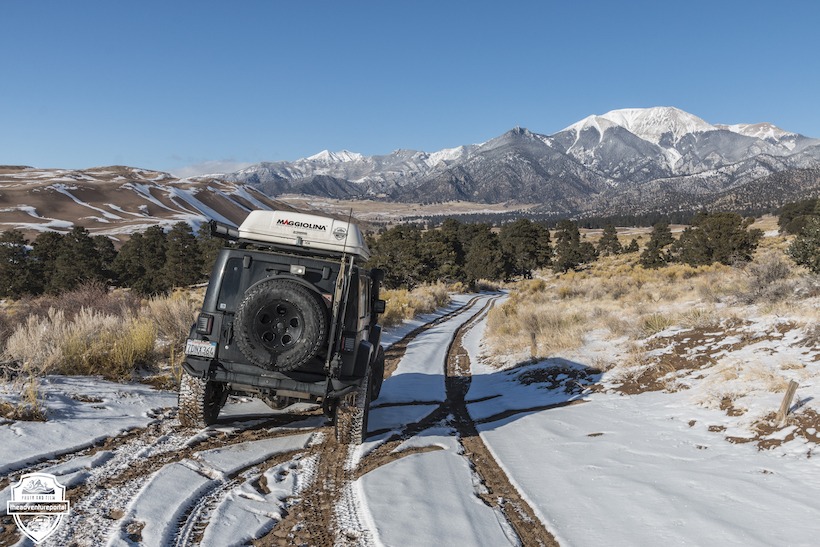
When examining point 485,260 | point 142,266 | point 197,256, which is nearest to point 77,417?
point 197,256

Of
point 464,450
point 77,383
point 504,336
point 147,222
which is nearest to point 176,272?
point 504,336

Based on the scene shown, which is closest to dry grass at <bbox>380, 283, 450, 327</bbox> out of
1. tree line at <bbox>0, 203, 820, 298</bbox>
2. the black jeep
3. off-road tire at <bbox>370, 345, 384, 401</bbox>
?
off-road tire at <bbox>370, 345, 384, 401</bbox>

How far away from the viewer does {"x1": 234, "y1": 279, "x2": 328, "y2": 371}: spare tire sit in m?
5.48

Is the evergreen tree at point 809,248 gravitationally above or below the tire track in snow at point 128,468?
above

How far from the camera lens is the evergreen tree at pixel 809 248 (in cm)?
1559

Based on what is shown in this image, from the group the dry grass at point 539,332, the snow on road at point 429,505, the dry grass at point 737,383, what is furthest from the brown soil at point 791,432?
the dry grass at point 539,332

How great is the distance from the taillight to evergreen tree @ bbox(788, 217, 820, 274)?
17030 mm

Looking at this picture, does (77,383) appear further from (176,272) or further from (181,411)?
(176,272)

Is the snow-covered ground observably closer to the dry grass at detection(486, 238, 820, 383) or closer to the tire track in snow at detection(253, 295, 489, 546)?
the tire track in snow at detection(253, 295, 489, 546)

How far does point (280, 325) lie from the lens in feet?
18.3

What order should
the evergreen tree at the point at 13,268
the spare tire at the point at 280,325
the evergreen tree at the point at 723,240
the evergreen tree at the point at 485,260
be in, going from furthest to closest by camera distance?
the evergreen tree at the point at 485,260
the evergreen tree at the point at 13,268
the evergreen tree at the point at 723,240
the spare tire at the point at 280,325

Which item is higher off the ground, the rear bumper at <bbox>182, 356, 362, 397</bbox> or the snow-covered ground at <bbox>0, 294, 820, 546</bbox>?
the rear bumper at <bbox>182, 356, 362, 397</bbox>

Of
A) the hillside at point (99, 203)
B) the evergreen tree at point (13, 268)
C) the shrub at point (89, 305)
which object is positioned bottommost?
the evergreen tree at point (13, 268)

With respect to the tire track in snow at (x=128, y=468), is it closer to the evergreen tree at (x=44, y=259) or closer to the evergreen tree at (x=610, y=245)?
the evergreen tree at (x=44, y=259)
